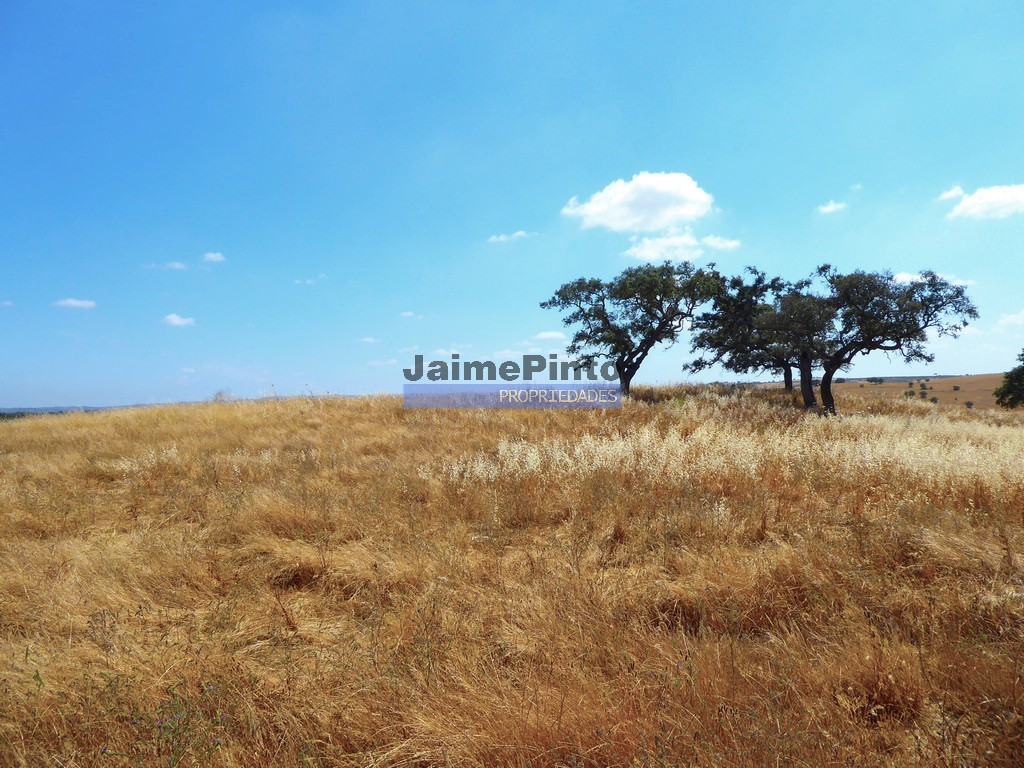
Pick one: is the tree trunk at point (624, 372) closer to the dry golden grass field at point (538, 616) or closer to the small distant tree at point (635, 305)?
the small distant tree at point (635, 305)

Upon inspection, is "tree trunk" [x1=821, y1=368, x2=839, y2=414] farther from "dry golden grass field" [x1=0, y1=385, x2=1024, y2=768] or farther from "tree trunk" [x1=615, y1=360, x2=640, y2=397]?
"dry golden grass field" [x1=0, y1=385, x2=1024, y2=768]

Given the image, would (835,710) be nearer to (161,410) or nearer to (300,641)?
(300,641)

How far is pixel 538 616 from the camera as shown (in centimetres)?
296

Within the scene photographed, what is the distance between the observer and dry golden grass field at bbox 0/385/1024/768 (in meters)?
2.02

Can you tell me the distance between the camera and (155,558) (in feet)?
13.6

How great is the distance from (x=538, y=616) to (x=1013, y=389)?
43.2m

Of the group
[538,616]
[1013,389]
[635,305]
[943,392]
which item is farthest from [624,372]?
[943,392]

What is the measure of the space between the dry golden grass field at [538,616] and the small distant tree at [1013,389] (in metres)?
36.1

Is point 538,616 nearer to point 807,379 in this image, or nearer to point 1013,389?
point 807,379

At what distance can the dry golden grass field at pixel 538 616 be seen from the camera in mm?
2018

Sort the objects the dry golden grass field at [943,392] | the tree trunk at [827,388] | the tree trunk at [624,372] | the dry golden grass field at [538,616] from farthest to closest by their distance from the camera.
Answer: the dry golden grass field at [943,392], the tree trunk at [624,372], the tree trunk at [827,388], the dry golden grass field at [538,616]

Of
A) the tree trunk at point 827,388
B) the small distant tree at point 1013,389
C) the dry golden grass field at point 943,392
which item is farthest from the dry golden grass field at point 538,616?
the small distant tree at point 1013,389

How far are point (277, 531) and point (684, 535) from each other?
4.49 m

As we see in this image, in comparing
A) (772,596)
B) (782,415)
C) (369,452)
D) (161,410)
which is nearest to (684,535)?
(772,596)
